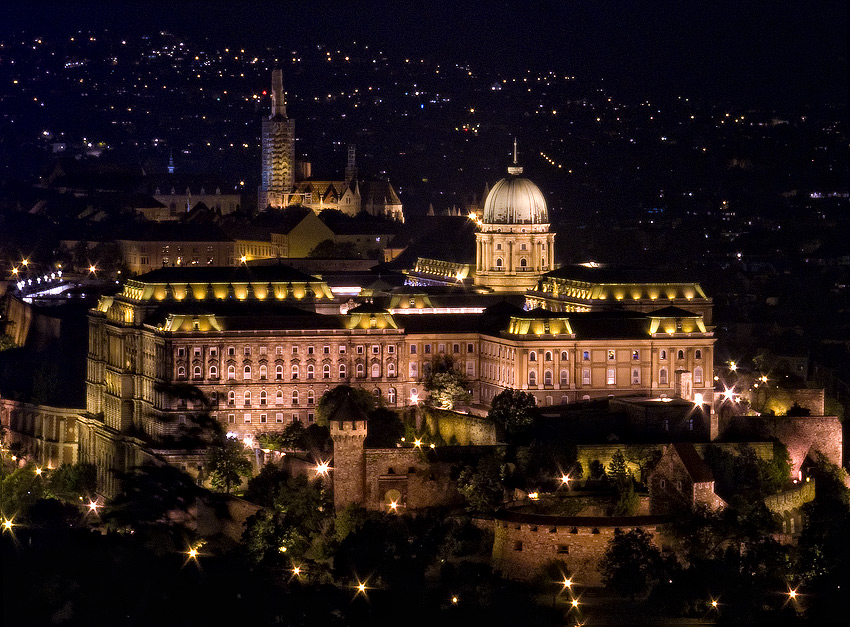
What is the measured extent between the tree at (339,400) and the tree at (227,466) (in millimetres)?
3856

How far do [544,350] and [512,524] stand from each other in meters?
20.1

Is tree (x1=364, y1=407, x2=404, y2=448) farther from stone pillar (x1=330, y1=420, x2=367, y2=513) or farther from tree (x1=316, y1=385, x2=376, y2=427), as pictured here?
stone pillar (x1=330, y1=420, x2=367, y2=513)

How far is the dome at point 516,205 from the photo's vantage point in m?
135

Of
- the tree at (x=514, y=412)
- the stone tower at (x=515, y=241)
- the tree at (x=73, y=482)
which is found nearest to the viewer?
the tree at (x=514, y=412)

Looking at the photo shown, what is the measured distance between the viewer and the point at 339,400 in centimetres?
10988

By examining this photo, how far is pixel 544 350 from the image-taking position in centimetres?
11356

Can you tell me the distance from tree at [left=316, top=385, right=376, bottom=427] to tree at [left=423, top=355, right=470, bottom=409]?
2976 millimetres

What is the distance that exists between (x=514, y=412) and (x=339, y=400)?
28.4ft

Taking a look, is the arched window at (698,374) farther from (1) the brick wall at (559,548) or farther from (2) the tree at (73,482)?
(2) the tree at (73,482)

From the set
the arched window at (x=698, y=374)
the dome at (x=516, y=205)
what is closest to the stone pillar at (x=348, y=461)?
the arched window at (x=698, y=374)

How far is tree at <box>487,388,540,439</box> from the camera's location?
4087 inches

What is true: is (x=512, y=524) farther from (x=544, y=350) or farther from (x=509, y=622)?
(x=544, y=350)

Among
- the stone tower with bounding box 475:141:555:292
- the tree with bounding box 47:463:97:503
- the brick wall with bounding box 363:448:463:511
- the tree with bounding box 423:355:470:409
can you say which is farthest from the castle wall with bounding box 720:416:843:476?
the stone tower with bounding box 475:141:555:292

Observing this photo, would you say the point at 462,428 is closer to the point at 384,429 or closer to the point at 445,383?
the point at 384,429
